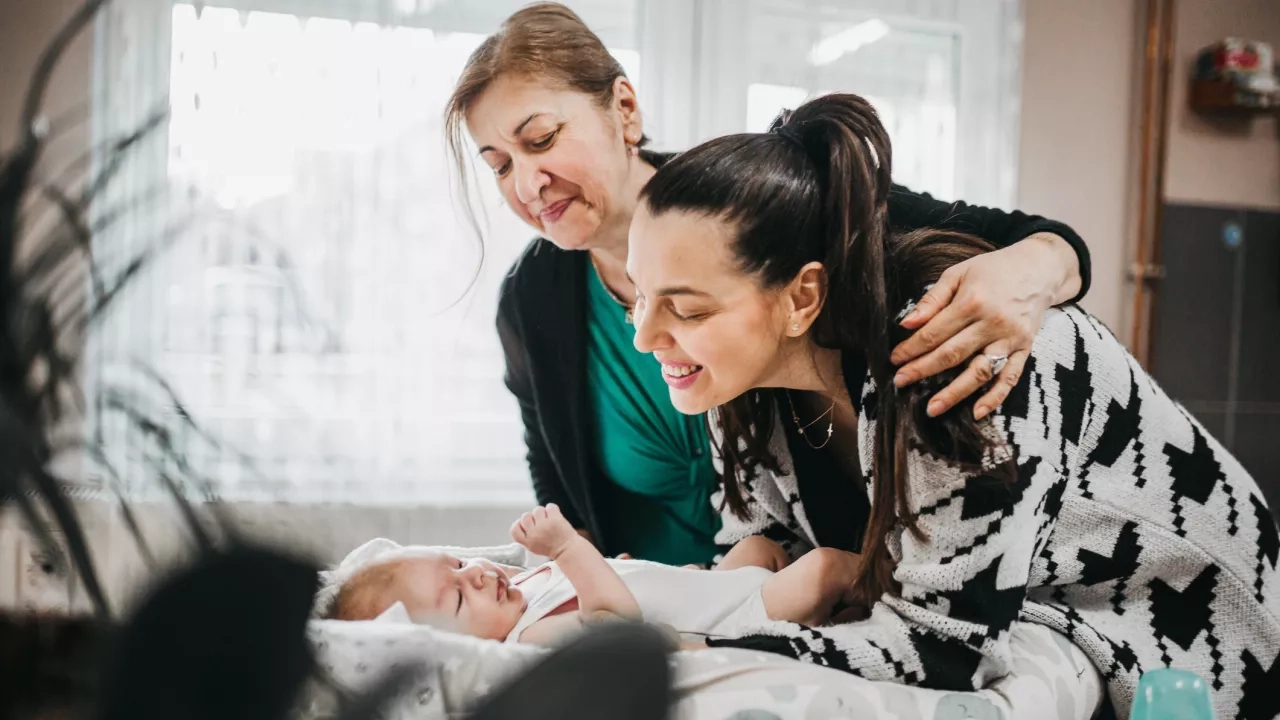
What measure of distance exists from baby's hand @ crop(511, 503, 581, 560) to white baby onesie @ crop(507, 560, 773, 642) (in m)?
0.05

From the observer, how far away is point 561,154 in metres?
1.19

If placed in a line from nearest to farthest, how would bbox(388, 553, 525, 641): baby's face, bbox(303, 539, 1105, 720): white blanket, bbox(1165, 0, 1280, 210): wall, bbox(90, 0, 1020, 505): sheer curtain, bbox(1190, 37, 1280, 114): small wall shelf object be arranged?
1. bbox(303, 539, 1105, 720): white blanket
2. bbox(388, 553, 525, 641): baby's face
3. bbox(90, 0, 1020, 505): sheer curtain
4. bbox(1190, 37, 1280, 114): small wall shelf object
5. bbox(1165, 0, 1280, 210): wall

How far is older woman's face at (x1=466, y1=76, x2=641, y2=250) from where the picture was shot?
1179mm

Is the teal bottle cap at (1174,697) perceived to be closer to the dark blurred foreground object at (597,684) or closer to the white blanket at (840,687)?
the white blanket at (840,687)

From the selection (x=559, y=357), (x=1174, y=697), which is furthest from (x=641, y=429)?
(x=1174, y=697)

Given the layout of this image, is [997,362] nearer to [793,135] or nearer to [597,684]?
[793,135]

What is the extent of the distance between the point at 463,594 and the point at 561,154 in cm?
53

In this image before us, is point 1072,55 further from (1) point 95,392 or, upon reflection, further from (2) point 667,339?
(1) point 95,392

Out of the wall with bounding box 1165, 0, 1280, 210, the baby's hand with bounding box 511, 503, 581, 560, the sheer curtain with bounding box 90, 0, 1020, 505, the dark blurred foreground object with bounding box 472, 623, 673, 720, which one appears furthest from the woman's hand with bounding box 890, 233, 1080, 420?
the wall with bounding box 1165, 0, 1280, 210

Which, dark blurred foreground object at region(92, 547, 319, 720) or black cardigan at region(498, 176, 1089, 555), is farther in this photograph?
black cardigan at region(498, 176, 1089, 555)

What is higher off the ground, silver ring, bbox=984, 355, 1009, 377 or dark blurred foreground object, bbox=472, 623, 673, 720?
dark blurred foreground object, bbox=472, 623, 673, 720

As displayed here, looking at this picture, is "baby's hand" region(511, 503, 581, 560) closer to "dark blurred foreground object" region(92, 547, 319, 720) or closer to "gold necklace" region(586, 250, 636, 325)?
"gold necklace" region(586, 250, 636, 325)

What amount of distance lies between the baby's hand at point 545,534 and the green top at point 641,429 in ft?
1.08

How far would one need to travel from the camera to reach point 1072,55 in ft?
8.66
